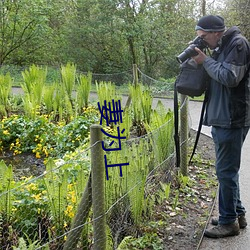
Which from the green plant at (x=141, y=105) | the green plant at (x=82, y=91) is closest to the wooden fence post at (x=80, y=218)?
the green plant at (x=141, y=105)

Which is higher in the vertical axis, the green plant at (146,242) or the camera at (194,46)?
the camera at (194,46)

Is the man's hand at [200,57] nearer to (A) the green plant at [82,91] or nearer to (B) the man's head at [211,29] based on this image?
(B) the man's head at [211,29]

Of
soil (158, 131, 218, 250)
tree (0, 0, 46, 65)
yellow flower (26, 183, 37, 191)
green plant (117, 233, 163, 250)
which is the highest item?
tree (0, 0, 46, 65)

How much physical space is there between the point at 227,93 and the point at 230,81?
0.18 metres

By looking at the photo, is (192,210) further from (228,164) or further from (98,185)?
(98,185)

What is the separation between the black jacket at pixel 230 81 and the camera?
9.37 feet

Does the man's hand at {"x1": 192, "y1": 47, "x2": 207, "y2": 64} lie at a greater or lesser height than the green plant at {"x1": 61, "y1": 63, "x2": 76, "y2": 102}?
greater

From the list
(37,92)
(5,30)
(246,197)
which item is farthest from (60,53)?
(246,197)

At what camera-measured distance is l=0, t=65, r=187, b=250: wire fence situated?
2.50 m

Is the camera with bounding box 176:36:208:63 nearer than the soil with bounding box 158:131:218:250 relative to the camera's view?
Yes

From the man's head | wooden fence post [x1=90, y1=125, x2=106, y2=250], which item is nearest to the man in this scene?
the man's head

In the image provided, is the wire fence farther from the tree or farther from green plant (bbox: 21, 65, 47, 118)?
the tree

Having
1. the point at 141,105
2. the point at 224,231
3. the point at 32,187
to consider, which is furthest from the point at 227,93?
the point at 141,105

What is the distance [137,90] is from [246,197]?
2.86m
